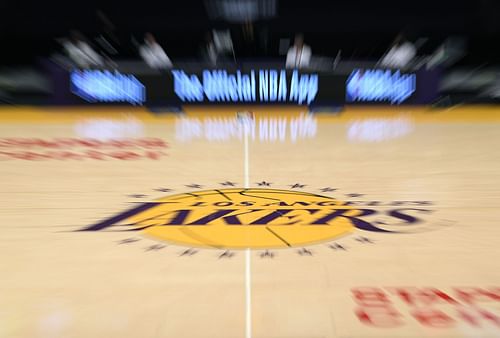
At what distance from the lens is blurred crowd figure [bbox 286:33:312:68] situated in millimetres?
4434

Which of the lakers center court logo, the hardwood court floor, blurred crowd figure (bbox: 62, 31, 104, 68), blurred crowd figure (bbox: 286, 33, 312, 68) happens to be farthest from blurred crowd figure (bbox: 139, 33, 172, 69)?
the lakers center court logo

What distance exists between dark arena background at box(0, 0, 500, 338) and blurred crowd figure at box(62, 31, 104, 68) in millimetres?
15

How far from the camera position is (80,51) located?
4.60 meters

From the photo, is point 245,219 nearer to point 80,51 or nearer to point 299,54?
point 299,54

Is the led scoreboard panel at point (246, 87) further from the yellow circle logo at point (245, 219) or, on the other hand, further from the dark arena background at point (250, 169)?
the yellow circle logo at point (245, 219)

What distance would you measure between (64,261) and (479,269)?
2.40ft

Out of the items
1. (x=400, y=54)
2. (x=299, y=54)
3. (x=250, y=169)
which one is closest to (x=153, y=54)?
(x=299, y=54)

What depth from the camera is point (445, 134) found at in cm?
310

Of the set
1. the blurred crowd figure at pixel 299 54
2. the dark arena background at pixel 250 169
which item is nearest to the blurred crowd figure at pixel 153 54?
the dark arena background at pixel 250 169

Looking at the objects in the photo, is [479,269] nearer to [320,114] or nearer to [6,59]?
[320,114]

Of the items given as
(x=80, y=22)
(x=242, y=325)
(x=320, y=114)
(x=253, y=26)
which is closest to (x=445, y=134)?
(x=320, y=114)

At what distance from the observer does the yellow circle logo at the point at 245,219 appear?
118 centimetres

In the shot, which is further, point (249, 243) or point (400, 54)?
point (400, 54)

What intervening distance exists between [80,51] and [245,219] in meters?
3.68
